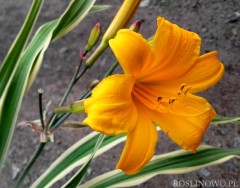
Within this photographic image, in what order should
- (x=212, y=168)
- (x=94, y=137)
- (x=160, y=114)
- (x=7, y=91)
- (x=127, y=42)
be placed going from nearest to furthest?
(x=127, y=42)
(x=160, y=114)
(x=7, y=91)
(x=94, y=137)
(x=212, y=168)

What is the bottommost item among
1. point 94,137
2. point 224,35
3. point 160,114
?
point 224,35

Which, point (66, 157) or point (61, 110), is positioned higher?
point (61, 110)

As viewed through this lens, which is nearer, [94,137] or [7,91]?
[7,91]

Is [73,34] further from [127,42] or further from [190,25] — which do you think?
[127,42]

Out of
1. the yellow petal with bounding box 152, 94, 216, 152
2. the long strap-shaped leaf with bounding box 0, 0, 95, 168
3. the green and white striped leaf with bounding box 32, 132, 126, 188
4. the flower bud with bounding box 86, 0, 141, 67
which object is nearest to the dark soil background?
the green and white striped leaf with bounding box 32, 132, 126, 188

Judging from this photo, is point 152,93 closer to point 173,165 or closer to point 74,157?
point 173,165

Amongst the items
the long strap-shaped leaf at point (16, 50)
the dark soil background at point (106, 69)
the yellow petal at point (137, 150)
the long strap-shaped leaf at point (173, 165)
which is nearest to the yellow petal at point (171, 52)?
the yellow petal at point (137, 150)

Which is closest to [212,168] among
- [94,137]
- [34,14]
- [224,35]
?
[94,137]
